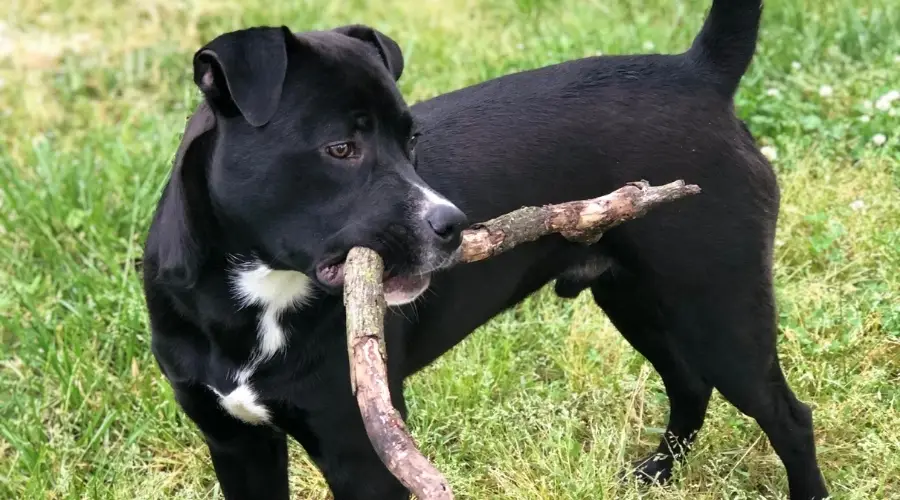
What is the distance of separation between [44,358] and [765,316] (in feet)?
7.94

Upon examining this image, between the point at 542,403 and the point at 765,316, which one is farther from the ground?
the point at 765,316

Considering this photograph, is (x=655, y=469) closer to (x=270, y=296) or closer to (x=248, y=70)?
(x=270, y=296)

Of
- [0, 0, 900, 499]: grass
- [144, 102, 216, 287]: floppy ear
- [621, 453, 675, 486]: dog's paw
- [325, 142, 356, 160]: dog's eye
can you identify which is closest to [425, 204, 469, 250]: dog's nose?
[325, 142, 356, 160]: dog's eye

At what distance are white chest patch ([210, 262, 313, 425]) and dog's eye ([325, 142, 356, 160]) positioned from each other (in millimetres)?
321

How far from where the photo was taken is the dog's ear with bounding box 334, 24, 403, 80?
8.18 feet

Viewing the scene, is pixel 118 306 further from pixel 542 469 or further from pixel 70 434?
pixel 542 469

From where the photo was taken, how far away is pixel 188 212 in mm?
2225

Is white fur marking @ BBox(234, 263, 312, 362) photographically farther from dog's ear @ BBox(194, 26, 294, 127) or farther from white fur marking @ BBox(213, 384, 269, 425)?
dog's ear @ BBox(194, 26, 294, 127)

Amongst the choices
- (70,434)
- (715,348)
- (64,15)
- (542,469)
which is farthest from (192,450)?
(64,15)

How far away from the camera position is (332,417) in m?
2.28

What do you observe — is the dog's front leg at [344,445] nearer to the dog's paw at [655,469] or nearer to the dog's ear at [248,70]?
the dog's ear at [248,70]

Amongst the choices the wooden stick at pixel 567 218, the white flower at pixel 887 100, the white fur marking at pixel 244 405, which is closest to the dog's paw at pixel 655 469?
the wooden stick at pixel 567 218

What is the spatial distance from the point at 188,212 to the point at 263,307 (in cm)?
28

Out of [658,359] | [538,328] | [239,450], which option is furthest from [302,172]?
[538,328]
